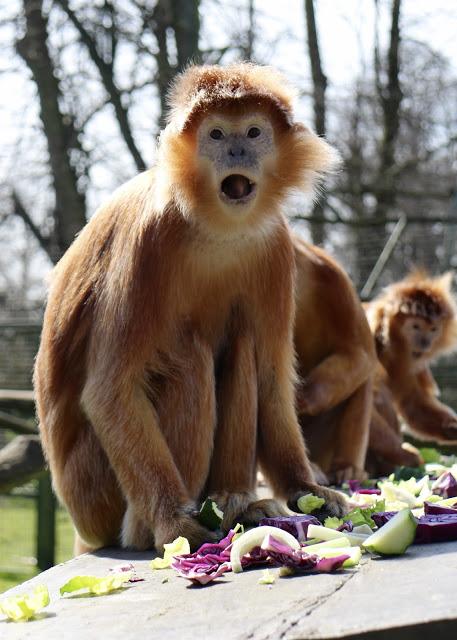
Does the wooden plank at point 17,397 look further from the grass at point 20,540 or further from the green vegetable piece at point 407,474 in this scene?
the green vegetable piece at point 407,474

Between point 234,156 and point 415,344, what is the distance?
3561mm

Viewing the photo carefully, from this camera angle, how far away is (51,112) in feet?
35.7

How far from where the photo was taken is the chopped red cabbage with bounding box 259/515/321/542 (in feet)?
9.74

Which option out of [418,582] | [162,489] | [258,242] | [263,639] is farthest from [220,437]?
[263,639]

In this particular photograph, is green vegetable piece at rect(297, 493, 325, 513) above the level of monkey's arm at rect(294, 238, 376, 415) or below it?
below

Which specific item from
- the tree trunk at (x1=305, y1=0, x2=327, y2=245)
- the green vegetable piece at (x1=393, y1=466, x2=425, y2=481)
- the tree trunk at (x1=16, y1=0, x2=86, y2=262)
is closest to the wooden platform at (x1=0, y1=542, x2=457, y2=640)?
the green vegetable piece at (x1=393, y1=466, x2=425, y2=481)

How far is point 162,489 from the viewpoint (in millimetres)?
3176

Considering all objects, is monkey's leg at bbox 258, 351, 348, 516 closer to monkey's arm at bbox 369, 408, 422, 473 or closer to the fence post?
monkey's arm at bbox 369, 408, 422, 473

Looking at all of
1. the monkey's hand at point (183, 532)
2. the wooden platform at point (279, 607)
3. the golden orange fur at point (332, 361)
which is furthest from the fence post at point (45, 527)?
the wooden platform at point (279, 607)

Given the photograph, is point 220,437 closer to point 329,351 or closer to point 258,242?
point 258,242

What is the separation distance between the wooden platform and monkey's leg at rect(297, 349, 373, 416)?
7.52ft

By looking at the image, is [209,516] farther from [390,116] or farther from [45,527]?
[390,116]

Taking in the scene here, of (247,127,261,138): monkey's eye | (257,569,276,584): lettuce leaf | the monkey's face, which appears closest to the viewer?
(257,569,276,584): lettuce leaf

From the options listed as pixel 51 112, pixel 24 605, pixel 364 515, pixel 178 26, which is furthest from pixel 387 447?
pixel 51 112
